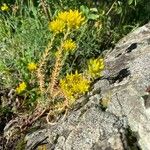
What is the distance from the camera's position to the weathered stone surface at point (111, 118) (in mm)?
2357

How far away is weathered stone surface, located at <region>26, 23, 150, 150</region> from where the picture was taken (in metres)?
2.36

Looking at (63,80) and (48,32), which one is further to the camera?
(48,32)

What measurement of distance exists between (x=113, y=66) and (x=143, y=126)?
75 centimetres

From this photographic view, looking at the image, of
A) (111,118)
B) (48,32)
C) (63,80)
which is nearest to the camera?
(111,118)

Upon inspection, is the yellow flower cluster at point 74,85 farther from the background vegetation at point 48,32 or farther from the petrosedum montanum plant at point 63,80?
the background vegetation at point 48,32

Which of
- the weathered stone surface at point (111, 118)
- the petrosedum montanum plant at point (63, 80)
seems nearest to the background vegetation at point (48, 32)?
the petrosedum montanum plant at point (63, 80)

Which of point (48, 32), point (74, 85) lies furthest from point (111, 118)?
point (48, 32)

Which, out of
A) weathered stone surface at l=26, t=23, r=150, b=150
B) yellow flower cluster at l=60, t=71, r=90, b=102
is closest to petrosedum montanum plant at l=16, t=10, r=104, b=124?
yellow flower cluster at l=60, t=71, r=90, b=102

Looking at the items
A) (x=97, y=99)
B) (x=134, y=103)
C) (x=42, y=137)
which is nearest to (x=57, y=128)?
(x=42, y=137)

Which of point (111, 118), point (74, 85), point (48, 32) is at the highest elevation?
point (48, 32)

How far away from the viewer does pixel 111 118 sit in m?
2.46

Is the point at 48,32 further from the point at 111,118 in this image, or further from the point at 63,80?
the point at 111,118

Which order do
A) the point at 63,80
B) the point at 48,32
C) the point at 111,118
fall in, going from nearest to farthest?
the point at 111,118
the point at 63,80
the point at 48,32

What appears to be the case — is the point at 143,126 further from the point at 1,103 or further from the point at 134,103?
the point at 1,103
